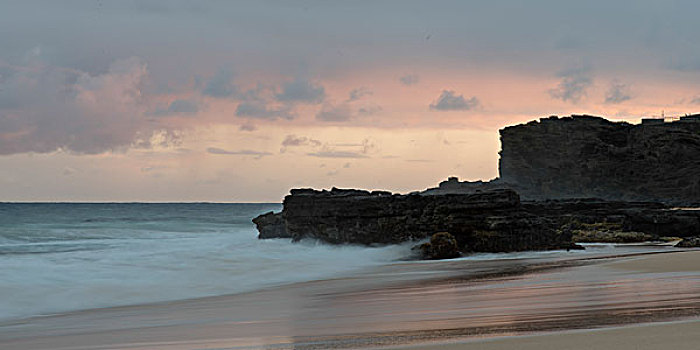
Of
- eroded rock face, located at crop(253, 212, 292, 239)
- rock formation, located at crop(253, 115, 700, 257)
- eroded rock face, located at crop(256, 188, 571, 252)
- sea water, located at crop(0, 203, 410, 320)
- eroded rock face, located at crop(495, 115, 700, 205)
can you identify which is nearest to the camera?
sea water, located at crop(0, 203, 410, 320)

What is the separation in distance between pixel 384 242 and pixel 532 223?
464 centimetres

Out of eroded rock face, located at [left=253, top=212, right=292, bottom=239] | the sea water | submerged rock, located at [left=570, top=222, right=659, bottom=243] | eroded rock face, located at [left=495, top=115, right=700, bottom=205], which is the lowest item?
the sea water

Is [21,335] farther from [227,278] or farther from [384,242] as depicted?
[384,242]

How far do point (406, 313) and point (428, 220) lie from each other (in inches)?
527

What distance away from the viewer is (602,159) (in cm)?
6744

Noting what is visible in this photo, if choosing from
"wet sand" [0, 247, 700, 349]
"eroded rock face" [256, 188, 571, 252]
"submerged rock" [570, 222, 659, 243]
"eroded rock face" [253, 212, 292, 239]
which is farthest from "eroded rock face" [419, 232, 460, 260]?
"eroded rock face" [253, 212, 292, 239]

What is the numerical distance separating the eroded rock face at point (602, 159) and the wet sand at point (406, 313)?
51170mm

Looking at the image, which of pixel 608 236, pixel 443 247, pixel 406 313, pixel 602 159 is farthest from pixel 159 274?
pixel 602 159

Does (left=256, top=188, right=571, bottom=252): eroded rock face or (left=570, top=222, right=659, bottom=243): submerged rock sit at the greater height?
(left=256, top=188, right=571, bottom=252): eroded rock face

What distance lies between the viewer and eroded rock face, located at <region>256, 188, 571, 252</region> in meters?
20.3

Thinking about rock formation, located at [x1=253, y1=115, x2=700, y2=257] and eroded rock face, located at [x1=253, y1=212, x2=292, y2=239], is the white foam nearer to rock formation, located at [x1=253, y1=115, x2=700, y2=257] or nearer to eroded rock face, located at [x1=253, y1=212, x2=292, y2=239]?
rock formation, located at [x1=253, y1=115, x2=700, y2=257]

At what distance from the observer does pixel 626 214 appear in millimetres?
29891

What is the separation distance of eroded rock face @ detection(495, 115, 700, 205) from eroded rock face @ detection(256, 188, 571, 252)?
4183cm

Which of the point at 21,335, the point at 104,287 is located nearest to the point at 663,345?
the point at 21,335
